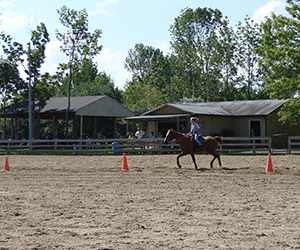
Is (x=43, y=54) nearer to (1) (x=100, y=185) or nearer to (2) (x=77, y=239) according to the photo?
(1) (x=100, y=185)

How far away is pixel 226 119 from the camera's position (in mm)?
35531

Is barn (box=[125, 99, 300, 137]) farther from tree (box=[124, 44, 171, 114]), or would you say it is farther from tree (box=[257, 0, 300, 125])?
tree (box=[124, 44, 171, 114])

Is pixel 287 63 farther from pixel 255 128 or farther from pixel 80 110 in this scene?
pixel 80 110

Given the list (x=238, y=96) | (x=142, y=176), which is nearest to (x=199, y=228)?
(x=142, y=176)

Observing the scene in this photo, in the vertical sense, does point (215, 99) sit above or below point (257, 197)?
above

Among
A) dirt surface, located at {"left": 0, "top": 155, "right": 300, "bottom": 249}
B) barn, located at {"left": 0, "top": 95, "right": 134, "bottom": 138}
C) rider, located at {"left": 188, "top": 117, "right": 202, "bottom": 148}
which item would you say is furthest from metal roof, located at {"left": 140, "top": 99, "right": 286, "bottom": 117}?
dirt surface, located at {"left": 0, "top": 155, "right": 300, "bottom": 249}

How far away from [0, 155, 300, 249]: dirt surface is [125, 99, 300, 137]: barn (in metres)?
19.1

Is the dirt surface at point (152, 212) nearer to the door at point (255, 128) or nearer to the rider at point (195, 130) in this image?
the rider at point (195, 130)

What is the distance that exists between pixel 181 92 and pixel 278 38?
27.1 metres

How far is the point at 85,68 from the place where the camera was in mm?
37875

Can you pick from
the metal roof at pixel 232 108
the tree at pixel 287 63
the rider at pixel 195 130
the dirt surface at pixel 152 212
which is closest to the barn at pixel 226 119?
the metal roof at pixel 232 108

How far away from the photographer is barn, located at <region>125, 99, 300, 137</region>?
3256 centimetres

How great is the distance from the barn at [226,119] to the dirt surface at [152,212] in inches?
753

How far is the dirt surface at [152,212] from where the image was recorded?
5.95 meters
